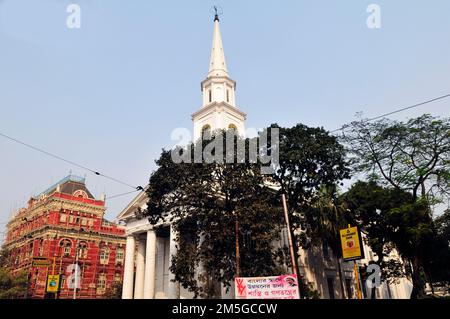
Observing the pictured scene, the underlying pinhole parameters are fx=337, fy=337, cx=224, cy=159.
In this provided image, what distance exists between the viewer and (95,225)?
56875 millimetres

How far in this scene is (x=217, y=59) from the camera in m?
47.2

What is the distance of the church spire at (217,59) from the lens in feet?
152

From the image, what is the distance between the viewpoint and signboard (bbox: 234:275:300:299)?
42.8 ft

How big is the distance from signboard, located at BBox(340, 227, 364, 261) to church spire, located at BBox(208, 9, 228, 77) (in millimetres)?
31917

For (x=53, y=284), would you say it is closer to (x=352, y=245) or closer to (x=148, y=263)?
(x=148, y=263)

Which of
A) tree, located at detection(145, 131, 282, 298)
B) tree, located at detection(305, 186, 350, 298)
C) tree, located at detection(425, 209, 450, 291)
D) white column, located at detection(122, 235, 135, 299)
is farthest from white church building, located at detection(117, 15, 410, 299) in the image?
tree, located at detection(425, 209, 450, 291)

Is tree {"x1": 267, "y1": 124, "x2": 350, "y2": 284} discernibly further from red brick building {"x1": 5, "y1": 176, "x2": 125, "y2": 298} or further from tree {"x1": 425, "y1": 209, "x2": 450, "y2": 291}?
red brick building {"x1": 5, "y1": 176, "x2": 125, "y2": 298}

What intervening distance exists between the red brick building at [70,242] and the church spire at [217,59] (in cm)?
3082

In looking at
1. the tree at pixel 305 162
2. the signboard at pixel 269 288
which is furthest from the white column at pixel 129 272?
the signboard at pixel 269 288

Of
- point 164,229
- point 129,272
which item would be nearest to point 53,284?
point 129,272

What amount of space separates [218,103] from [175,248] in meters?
19.4
